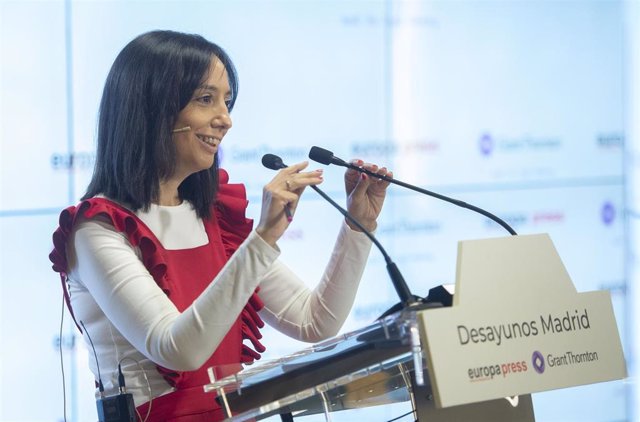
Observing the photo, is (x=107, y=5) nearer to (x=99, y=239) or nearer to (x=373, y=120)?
(x=373, y=120)

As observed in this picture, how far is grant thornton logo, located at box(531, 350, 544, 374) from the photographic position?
1.45 metres

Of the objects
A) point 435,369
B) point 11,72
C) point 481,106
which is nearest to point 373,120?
point 481,106

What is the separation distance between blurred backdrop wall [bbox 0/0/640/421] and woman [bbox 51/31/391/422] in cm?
106

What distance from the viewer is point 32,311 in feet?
10.2

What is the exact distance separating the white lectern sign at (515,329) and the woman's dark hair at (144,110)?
2.41 ft

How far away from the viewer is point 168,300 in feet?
5.77

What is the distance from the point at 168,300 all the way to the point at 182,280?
0.55 ft

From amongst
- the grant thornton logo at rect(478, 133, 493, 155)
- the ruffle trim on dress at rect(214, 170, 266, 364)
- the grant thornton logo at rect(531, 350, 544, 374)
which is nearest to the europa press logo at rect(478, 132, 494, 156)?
the grant thornton logo at rect(478, 133, 493, 155)

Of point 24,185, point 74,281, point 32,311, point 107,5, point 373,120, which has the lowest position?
point 32,311

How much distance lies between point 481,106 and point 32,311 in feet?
5.99

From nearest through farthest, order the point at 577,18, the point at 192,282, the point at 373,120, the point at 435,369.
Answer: the point at 435,369 < the point at 192,282 < the point at 373,120 < the point at 577,18

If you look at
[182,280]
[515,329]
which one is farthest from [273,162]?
[515,329]

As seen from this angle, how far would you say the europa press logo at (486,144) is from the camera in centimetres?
375

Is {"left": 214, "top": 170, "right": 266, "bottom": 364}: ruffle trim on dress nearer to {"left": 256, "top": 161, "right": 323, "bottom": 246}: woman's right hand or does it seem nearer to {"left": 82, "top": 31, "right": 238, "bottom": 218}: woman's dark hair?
{"left": 82, "top": 31, "right": 238, "bottom": 218}: woman's dark hair
